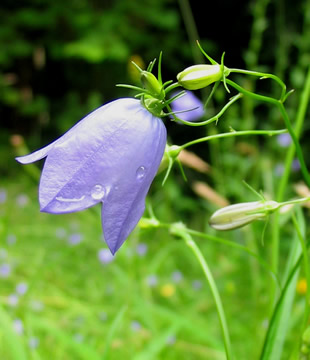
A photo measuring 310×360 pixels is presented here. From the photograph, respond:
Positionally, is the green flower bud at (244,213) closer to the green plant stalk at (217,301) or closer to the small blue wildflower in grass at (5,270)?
the green plant stalk at (217,301)

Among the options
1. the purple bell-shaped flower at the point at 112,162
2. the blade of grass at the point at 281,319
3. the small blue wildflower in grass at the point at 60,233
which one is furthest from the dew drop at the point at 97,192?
the small blue wildflower in grass at the point at 60,233

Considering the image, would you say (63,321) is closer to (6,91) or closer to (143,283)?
(143,283)

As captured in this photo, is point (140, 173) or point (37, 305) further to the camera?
point (37, 305)

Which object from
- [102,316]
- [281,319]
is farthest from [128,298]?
[281,319]

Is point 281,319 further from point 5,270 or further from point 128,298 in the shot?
point 5,270

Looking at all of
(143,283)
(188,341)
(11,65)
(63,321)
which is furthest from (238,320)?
(11,65)

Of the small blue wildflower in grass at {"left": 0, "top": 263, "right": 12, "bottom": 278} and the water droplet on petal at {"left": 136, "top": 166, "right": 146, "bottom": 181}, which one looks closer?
the water droplet on petal at {"left": 136, "top": 166, "right": 146, "bottom": 181}

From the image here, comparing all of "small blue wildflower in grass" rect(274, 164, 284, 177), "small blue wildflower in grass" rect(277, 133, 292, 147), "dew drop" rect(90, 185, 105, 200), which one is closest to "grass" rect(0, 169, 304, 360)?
"small blue wildflower in grass" rect(274, 164, 284, 177)

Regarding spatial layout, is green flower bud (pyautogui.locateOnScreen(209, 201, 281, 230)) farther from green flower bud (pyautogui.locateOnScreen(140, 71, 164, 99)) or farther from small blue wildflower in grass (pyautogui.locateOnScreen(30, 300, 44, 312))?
small blue wildflower in grass (pyautogui.locateOnScreen(30, 300, 44, 312))
